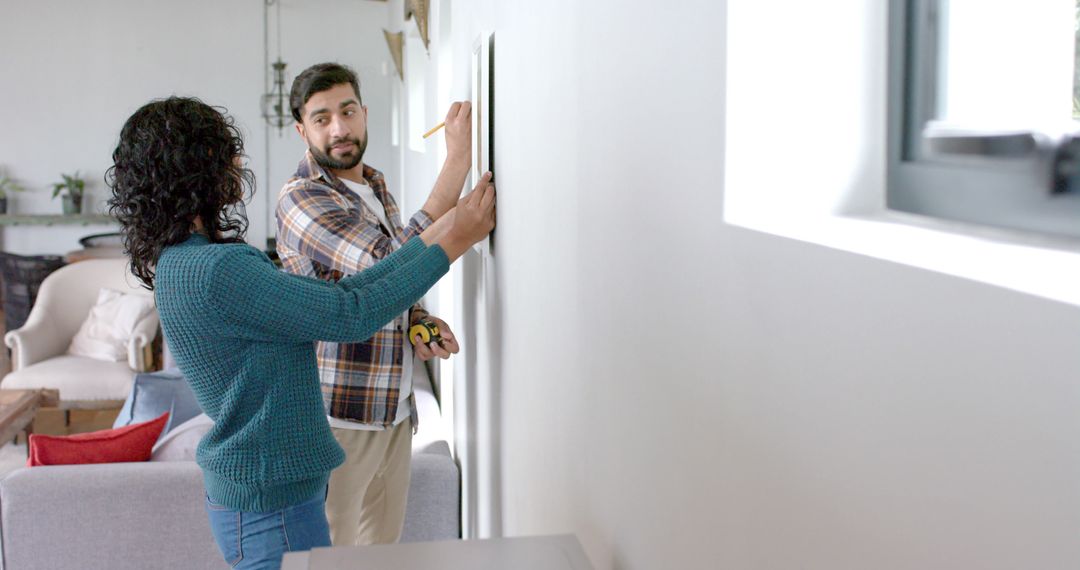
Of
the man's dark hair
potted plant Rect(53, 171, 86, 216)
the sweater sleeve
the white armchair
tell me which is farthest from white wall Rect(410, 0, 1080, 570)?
potted plant Rect(53, 171, 86, 216)

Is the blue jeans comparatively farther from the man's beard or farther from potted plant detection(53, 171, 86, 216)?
potted plant detection(53, 171, 86, 216)

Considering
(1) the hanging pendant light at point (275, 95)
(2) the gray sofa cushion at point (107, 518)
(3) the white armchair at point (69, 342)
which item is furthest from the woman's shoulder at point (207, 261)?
(1) the hanging pendant light at point (275, 95)

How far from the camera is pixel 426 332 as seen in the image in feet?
7.16

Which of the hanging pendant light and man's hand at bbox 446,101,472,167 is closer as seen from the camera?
man's hand at bbox 446,101,472,167

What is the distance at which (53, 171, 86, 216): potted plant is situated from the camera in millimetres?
8227

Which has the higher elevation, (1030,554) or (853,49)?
(853,49)

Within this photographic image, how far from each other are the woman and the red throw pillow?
99 centimetres

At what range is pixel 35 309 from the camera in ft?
16.6

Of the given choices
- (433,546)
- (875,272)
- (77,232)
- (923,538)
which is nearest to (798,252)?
(875,272)

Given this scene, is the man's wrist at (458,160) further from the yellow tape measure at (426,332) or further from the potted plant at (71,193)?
the potted plant at (71,193)

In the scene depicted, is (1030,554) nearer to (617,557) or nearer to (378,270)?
(617,557)

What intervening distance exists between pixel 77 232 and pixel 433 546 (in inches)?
329

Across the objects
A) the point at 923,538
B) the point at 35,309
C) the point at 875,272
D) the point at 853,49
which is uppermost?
the point at 853,49

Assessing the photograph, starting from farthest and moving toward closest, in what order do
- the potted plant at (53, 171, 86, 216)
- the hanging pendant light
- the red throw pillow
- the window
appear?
the hanging pendant light, the potted plant at (53, 171, 86, 216), the red throw pillow, the window
